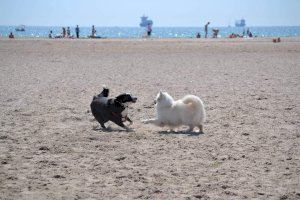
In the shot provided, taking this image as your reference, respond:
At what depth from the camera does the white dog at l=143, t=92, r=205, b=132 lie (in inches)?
397

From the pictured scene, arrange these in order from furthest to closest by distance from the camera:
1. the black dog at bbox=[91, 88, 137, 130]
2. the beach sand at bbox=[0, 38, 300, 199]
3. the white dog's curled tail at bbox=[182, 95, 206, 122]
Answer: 1. the black dog at bbox=[91, 88, 137, 130]
2. the white dog's curled tail at bbox=[182, 95, 206, 122]
3. the beach sand at bbox=[0, 38, 300, 199]

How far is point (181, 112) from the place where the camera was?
10125 mm

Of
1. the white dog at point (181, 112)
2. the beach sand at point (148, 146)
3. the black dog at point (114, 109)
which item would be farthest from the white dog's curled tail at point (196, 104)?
the black dog at point (114, 109)

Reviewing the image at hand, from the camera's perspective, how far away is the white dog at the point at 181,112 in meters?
10.1

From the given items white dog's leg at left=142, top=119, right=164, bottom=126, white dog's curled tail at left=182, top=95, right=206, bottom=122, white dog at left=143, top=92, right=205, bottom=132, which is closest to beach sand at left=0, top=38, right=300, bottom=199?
white dog's leg at left=142, top=119, right=164, bottom=126

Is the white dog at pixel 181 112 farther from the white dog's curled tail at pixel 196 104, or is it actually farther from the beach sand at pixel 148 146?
the beach sand at pixel 148 146

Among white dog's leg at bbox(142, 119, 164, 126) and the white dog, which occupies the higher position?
the white dog

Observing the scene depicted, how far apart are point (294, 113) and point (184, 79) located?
24.2 feet

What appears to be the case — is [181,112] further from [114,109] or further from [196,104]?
[114,109]

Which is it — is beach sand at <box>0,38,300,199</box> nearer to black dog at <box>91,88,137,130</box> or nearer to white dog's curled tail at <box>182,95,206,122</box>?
black dog at <box>91,88,137,130</box>

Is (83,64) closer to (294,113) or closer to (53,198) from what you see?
(294,113)

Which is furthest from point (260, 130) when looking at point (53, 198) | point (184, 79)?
→ point (184, 79)

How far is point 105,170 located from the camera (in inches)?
289

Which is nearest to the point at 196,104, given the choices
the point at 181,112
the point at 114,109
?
the point at 181,112
